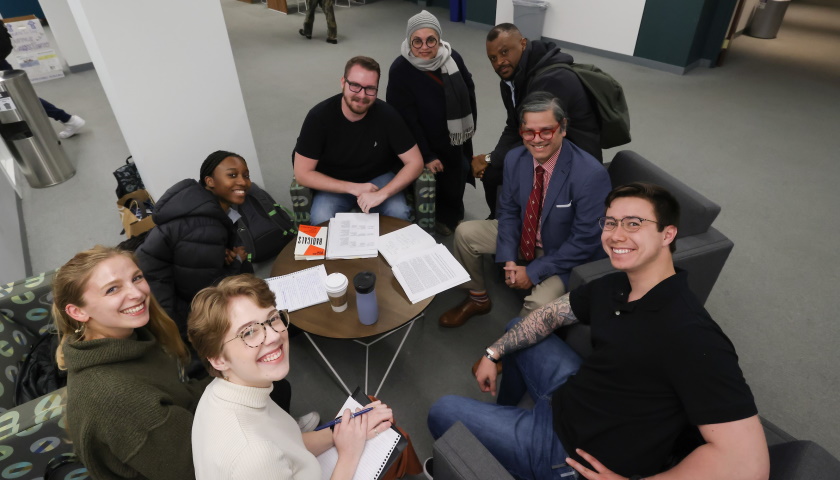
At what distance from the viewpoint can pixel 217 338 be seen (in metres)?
1.23

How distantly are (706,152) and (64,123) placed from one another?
20.5 feet

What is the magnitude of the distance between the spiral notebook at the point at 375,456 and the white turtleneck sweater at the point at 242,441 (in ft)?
0.55

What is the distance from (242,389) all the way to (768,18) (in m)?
8.85

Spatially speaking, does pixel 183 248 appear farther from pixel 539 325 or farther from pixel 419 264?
pixel 539 325

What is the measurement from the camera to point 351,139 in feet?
8.96

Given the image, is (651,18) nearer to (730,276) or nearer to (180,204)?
(730,276)

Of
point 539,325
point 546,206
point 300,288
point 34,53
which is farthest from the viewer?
point 34,53

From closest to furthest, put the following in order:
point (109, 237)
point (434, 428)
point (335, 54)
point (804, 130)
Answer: point (434, 428)
point (109, 237)
point (804, 130)
point (335, 54)

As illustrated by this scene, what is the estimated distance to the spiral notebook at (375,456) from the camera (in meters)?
1.45

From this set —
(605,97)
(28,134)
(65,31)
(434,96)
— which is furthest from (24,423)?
(65,31)

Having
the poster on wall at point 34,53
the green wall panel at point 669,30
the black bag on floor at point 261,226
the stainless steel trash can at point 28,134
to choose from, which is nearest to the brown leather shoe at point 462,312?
the black bag on floor at point 261,226

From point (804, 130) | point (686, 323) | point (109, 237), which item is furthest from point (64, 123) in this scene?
point (804, 130)

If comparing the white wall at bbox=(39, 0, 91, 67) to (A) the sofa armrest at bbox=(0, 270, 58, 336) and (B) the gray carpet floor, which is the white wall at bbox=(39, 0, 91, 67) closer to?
(B) the gray carpet floor

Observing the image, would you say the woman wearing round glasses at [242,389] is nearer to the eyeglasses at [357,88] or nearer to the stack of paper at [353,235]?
the stack of paper at [353,235]
